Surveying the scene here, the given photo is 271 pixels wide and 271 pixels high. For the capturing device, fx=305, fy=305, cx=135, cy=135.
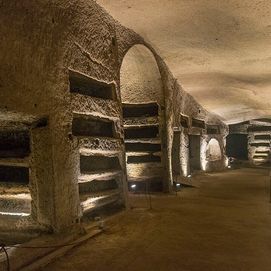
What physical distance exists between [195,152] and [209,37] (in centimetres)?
674

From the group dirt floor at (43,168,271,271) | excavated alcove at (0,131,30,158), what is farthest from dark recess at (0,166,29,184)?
dirt floor at (43,168,271,271)

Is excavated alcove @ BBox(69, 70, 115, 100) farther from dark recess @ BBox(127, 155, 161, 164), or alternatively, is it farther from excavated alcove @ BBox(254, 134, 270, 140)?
excavated alcove @ BBox(254, 134, 270, 140)

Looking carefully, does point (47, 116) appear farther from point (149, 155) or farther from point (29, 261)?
point (149, 155)

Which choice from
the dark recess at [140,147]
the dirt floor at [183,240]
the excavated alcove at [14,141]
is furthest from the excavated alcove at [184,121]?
the excavated alcove at [14,141]

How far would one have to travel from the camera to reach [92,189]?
4.75 meters

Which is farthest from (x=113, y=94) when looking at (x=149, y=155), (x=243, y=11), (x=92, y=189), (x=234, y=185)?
(x=234, y=185)

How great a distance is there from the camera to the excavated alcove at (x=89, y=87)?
4.24m

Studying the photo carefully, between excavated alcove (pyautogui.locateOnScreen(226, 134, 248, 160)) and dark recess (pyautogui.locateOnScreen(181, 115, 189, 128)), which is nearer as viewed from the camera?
dark recess (pyautogui.locateOnScreen(181, 115, 189, 128))

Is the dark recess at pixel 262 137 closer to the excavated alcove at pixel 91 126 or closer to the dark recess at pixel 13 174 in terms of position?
the excavated alcove at pixel 91 126

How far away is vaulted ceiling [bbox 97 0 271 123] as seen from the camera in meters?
4.33

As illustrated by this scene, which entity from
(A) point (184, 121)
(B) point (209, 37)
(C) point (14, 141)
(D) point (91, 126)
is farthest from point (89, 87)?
(A) point (184, 121)

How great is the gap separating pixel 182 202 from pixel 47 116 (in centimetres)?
362

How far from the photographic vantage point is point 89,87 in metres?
4.84

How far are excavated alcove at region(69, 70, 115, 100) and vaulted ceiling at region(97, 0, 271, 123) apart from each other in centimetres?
111
